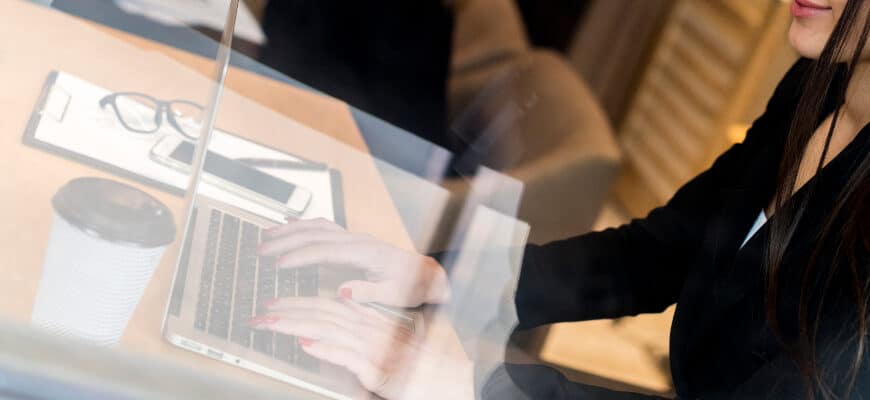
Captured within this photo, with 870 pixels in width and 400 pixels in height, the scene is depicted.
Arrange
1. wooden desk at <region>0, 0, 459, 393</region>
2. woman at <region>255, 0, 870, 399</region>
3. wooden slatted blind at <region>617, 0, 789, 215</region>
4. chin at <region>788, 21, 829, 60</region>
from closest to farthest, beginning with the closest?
wooden desk at <region>0, 0, 459, 393</region>
woman at <region>255, 0, 870, 399</region>
chin at <region>788, 21, 829, 60</region>
wooden slatted blind at <region>617, 0, 789, 215</region>

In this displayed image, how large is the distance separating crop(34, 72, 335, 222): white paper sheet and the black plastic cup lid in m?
0.03

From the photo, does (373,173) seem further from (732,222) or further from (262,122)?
(732,222)

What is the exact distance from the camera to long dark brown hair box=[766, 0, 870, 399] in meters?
0.47

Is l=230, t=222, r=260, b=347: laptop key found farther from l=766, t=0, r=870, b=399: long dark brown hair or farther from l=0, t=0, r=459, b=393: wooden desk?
l=766, t=0, r=870, b=399: long dark brown hair

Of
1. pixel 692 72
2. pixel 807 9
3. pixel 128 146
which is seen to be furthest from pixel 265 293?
pixel 692 72

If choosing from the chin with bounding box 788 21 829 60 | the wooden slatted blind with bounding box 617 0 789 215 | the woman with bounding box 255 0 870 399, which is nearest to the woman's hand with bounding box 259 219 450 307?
the woman with bounding box 255 0 870 399

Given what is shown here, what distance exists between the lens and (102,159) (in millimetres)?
441

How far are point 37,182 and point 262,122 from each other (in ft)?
0.65

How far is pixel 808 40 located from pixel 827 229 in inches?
5.5

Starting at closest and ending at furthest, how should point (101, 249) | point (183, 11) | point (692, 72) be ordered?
point (101, 249) < point (183, 11) < point (692, 72)

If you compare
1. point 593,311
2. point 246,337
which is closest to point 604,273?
point 593,311

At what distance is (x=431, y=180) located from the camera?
64 centimetres

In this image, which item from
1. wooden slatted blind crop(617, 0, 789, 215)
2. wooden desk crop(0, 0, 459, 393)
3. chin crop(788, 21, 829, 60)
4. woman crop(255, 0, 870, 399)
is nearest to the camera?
wooden desk crop(0, 0, 459, 393)

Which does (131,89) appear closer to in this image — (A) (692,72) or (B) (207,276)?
(B) (207,276)
